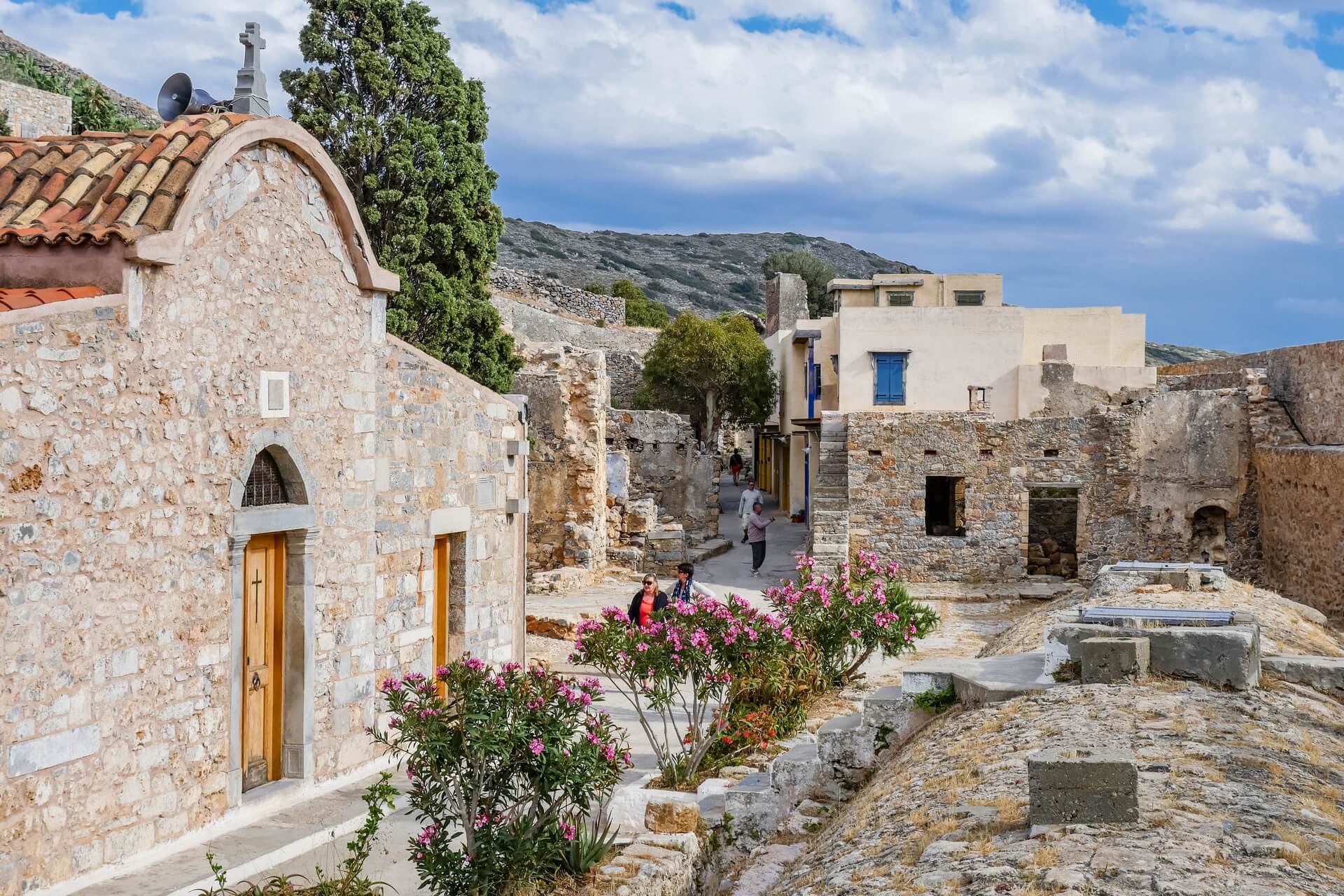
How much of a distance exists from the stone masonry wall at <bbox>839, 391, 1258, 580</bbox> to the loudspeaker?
524 inches

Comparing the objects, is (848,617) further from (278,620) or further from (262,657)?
(262,657)

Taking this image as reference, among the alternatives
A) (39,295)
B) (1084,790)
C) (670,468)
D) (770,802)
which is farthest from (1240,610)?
(670,468)

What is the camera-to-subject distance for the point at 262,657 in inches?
342

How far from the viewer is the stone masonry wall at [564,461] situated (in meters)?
21.6

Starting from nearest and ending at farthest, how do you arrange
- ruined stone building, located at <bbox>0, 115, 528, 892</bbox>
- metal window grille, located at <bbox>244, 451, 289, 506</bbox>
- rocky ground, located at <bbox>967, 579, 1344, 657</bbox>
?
ruined stone building, located at <bbox>0, 115, 528, 892</bbox> < metal window grille, located at <bbox>244, 451, 289, 506</bbox> < rocky ground, located at <bbox>967, 579, 1344, 657</bbox>

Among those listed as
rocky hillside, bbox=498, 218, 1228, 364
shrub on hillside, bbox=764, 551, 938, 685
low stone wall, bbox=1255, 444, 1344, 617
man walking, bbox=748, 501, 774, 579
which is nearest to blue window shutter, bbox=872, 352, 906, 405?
man walking, bbox=748, 501, 774, 579

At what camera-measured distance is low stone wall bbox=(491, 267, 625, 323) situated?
46938 mm

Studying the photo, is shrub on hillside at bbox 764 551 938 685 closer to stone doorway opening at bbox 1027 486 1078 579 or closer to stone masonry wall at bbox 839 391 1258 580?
stone masonry wall at bbox 839 391 1258 580

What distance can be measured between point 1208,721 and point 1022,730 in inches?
34.8

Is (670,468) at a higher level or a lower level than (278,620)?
higher

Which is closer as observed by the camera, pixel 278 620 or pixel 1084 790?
pixel 1084 790

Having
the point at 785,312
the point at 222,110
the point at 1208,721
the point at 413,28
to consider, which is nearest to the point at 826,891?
the point at 1208,721

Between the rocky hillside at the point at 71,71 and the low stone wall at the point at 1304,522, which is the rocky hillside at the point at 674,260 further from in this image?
the low stone wall at the point at 1304,522

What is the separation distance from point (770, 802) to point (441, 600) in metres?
4.85
